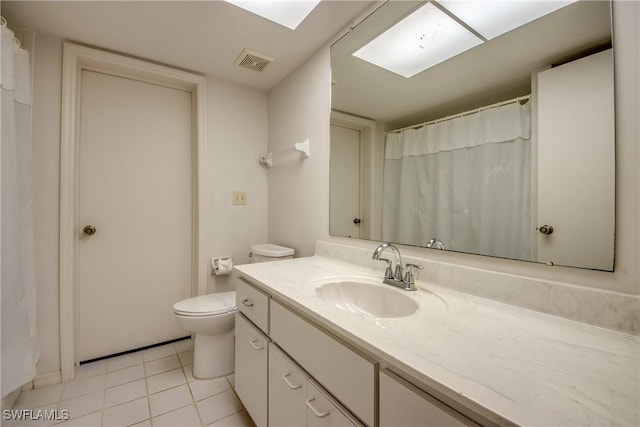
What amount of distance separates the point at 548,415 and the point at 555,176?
0.68m

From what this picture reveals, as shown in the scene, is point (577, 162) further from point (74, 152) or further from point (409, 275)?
point (74, 152)

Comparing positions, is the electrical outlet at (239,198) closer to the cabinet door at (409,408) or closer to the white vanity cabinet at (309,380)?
the white vanity cabinet at (309,380)

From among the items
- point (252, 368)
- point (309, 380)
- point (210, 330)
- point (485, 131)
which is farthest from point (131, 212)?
point (485, 131)

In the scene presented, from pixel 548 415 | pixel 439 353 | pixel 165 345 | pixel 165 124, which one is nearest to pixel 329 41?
pixel 165 124

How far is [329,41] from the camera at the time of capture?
1.67 metres

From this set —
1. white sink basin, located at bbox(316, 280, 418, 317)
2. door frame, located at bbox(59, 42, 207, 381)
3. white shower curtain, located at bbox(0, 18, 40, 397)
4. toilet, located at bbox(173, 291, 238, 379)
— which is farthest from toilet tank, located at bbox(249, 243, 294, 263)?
white shower curtain, located at bbox(0, 18, 40, 397)

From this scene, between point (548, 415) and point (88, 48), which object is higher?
point (88, 48)

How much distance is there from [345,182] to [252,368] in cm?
108

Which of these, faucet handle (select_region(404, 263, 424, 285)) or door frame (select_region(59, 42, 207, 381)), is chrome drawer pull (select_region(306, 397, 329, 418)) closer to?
faucet handle (select_region(404, 263, 424, 285))

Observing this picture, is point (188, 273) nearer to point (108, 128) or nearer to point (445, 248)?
point (108, 128)

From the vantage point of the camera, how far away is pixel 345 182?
158 centimetres

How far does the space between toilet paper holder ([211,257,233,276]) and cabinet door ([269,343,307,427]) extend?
3.95ft

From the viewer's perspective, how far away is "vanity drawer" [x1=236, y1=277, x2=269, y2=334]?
111 centimetres

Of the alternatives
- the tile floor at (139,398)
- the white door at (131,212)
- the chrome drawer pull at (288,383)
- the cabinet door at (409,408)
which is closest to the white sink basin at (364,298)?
the chrome drawer pull at (288,383)
